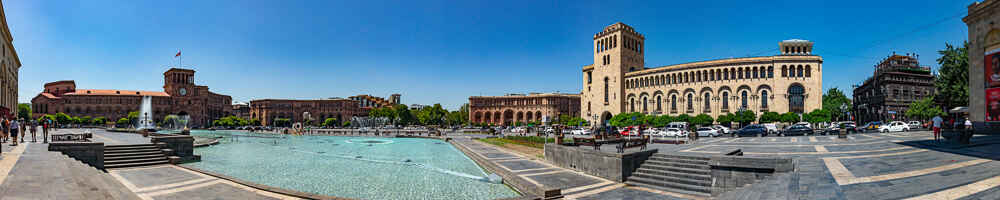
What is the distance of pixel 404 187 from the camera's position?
12242mm

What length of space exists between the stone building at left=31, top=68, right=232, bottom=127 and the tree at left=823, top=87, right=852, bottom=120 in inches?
5146

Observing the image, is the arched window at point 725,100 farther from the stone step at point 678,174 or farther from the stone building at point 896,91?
the stone step at point 678,174

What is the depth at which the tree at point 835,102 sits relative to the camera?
71312mm

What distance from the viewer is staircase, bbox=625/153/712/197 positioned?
1096 cm

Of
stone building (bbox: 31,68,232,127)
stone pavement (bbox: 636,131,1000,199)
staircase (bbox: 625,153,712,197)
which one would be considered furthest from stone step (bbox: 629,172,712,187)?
stone building (bbox: 31,68,232,127)

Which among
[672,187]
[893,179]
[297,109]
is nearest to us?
[893,179]

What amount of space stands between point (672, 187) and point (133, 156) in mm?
18508

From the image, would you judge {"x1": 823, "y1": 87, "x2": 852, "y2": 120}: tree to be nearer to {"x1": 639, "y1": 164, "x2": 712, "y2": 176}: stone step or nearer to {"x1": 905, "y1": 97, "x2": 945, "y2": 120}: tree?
{"x1": 905, "y1": 97, "x2": 945, "y2": 120}: tree

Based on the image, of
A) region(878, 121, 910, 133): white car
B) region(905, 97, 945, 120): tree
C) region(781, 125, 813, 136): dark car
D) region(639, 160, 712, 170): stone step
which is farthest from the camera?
region(905, 97, 945, 120): tree

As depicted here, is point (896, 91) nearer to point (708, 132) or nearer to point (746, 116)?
point (746, 116)

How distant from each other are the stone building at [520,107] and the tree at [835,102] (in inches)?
2122

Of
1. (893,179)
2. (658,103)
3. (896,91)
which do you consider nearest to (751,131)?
(893,179)

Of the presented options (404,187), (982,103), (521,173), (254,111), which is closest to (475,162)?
(521,173)

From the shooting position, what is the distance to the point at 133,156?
15.2 metres
